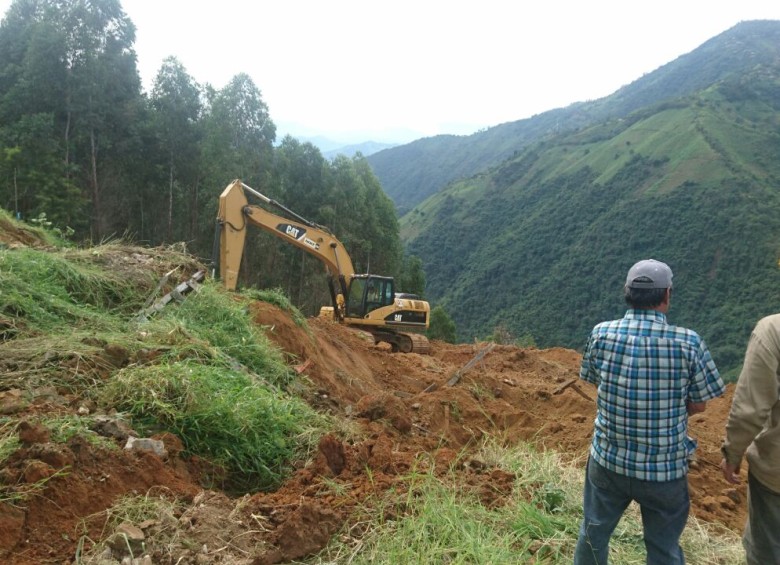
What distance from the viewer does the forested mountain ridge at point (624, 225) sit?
50.1m

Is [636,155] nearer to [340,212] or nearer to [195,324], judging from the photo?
[340,212]

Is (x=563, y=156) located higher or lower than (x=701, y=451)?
higher

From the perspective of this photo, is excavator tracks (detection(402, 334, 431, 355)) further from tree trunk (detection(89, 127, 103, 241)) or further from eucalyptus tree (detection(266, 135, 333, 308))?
tree trunk (detection(89, 127, 103, 241))

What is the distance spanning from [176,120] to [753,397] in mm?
22226

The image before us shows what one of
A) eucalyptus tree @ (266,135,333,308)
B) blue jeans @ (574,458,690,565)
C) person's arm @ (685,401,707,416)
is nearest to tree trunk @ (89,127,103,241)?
eucalyptus tree @ (266,135,333,308)

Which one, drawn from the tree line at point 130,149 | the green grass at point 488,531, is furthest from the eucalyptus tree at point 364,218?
the green grass at point 488,531

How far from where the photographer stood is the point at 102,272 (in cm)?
638

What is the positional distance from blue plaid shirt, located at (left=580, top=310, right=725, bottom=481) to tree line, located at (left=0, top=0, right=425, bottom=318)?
59.5ft

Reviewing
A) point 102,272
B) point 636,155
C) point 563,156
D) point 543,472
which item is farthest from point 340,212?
point 563,156

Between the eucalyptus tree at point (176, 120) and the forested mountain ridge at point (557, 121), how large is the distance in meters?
99.5

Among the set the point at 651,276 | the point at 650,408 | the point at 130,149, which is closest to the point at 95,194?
the point at 130,149

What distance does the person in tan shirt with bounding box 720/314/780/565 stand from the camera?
248cm

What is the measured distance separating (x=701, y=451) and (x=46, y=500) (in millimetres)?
6152

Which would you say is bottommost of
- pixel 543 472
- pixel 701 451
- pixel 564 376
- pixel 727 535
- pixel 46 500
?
pixel 564 376
